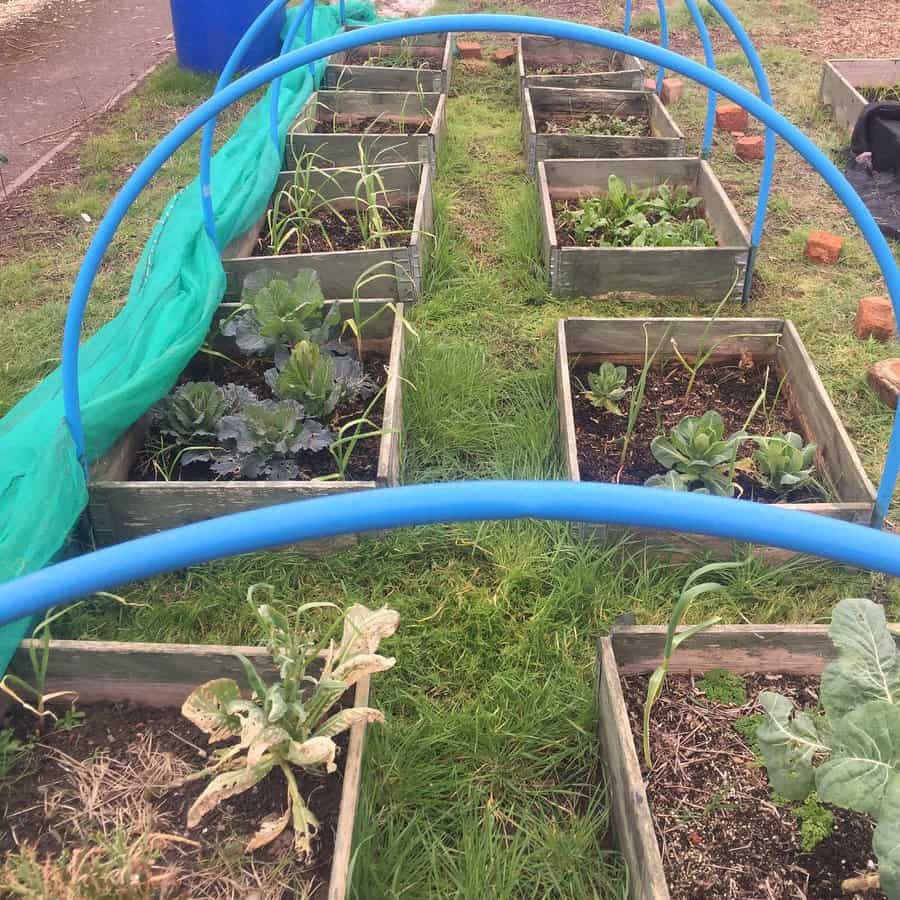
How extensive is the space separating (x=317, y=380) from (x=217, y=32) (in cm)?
479

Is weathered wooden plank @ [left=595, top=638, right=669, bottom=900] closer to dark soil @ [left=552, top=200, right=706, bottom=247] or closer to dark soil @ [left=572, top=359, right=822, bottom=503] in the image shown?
dark soil @ [left=572, top=359, right=822, bottom=503]

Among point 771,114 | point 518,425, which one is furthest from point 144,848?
point 771,114

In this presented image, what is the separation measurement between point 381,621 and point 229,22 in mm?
5899

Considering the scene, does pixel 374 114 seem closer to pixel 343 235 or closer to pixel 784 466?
pixel 343 235

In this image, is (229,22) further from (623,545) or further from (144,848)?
(144,848)

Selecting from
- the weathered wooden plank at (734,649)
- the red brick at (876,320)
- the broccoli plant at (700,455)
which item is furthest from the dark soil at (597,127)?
the weathered wooden plank at (734,649)

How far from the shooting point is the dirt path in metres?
5.74

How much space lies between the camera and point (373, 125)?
509 cm

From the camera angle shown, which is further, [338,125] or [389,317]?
[338,125]

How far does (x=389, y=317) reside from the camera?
312 centimetres

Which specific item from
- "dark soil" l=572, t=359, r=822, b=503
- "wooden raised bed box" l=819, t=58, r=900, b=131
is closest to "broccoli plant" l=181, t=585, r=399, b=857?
"dark soil" l=572, t=359, r=822, b=503

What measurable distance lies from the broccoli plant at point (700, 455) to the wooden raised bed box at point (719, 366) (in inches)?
6.6

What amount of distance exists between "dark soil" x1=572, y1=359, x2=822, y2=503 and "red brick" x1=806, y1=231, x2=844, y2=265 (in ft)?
4.01

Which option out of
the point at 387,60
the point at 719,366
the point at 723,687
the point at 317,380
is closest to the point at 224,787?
the point at 723,687
